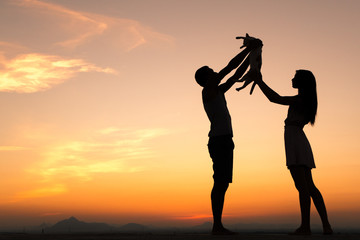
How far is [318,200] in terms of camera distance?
8156 millimetres

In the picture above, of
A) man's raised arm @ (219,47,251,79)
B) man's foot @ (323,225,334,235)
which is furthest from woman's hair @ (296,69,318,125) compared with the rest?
man's foot @ (323,225,334,235)

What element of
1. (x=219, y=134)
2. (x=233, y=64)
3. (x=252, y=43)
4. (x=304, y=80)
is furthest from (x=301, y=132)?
(x=252, y=43)

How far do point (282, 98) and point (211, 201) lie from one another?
2.31 metres

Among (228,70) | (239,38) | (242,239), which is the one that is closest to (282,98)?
(228,70)

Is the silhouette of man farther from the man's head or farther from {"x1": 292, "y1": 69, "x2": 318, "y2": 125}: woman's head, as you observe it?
{"x1": 292, "y1": 69, "x2": 318, "y2": 125}: woman's head

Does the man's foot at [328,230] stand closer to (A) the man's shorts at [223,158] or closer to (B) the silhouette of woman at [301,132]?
(B) the silhouette of woman at [301,132]

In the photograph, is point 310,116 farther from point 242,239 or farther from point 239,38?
point 242,239

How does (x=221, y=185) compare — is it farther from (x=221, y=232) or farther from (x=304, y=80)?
(x=304, y=80)

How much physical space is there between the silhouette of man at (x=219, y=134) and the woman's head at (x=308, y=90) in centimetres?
118

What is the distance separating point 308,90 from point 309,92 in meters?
0.04

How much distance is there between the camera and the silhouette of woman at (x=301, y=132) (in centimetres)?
816

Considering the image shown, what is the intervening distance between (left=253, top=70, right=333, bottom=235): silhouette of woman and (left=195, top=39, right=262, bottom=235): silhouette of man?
0.82 meters

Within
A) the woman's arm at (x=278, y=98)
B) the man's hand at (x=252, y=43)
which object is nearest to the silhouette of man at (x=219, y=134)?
the man's hand at (x=252, y=43)

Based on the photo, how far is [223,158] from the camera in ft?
27.2
